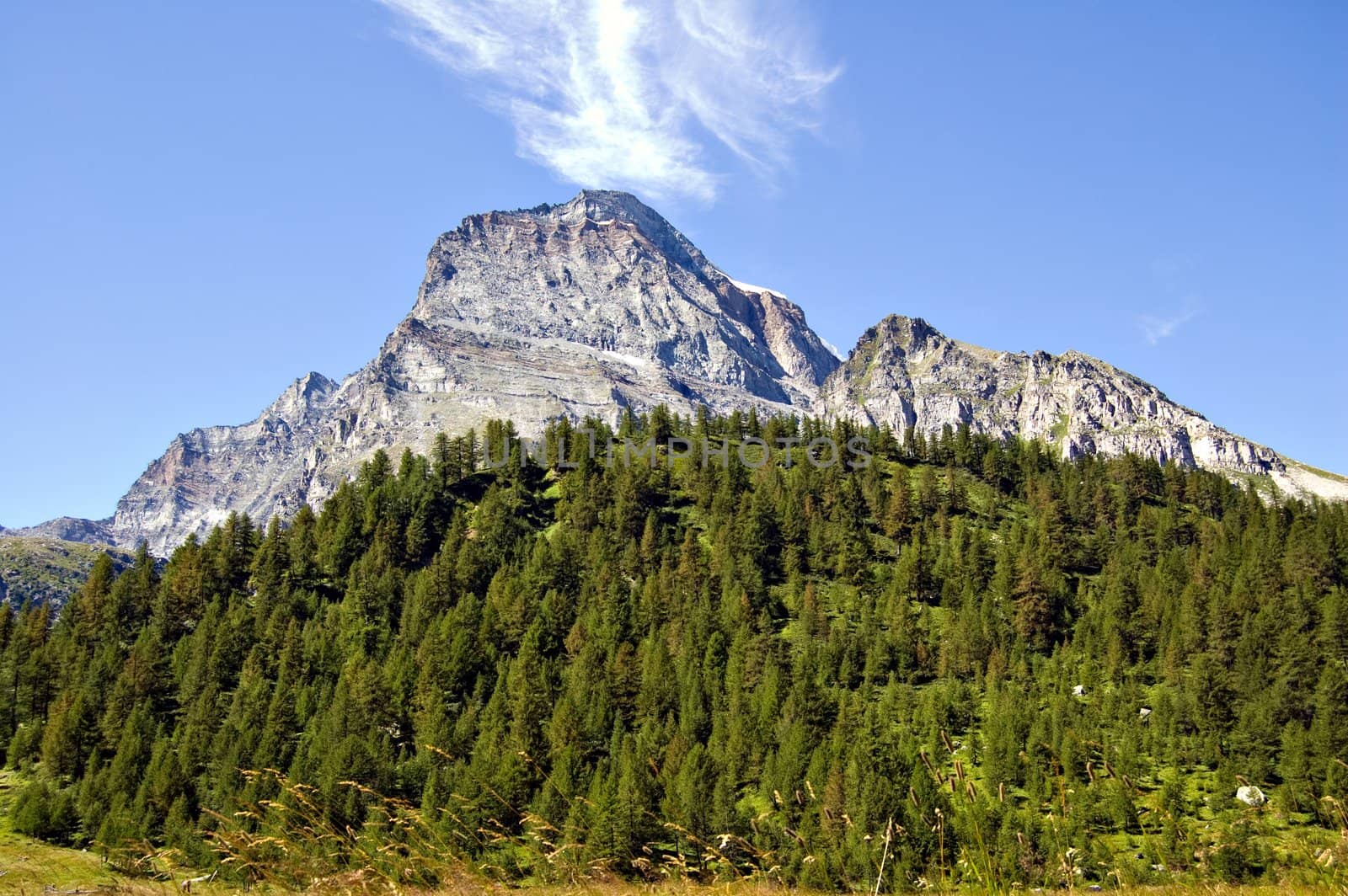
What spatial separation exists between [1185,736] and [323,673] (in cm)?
11529

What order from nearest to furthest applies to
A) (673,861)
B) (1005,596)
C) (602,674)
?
(673,861)
(602,674)
(1005,596)

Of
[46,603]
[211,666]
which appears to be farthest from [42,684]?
[46,603]

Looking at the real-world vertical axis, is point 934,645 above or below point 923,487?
below

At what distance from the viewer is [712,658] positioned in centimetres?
12462

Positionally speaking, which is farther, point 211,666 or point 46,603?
point 46,603

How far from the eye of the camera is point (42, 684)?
405ft

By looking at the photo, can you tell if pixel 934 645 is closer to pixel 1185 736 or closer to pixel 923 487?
pixel 1185 736

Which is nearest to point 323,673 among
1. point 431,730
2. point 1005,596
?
point 431,730

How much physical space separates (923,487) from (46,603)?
175 metres

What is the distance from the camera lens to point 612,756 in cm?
9769

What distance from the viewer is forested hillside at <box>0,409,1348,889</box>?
81.6m

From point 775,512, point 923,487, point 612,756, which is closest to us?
point 612,756

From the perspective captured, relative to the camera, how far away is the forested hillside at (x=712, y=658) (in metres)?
81.6

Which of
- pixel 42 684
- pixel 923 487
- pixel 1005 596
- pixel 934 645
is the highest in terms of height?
pixel 923 487
